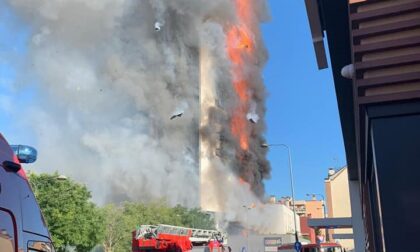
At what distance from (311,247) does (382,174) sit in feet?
78.9

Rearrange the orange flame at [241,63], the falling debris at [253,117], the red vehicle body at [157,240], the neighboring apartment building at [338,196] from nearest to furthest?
the red vehicle body at [157,240] → the falling debris at [253,117] → the orange flame at [241,63] → the neighboring apartment building at [338,196]

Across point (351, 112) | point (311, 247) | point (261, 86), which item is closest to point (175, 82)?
point (261, 86)

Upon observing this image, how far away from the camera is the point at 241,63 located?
64625 millimetres

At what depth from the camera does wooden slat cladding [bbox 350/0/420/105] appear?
15.1 feet

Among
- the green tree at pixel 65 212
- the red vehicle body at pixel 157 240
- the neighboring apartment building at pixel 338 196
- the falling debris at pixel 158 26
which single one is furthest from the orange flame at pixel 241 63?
the red vehicle body at pixel 157 240

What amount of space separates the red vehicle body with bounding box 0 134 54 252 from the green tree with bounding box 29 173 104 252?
28924 millimetres

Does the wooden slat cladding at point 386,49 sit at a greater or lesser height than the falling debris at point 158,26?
lesser

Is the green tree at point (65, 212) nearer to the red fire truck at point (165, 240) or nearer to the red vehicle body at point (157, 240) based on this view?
the red fire truck at point (165, 240)

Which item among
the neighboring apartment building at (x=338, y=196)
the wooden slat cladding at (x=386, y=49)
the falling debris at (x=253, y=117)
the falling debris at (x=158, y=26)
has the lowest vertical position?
the wooden slat cladding at (x=386, y=49)

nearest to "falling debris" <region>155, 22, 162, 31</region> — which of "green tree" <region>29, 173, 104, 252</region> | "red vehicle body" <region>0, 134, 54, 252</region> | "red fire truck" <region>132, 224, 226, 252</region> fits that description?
"green tree" <region>29, 173, 104, 252</region>

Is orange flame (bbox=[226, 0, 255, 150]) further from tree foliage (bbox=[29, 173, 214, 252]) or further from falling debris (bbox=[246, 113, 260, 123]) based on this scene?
tree foliage (bbox=[29, 173, 214, 252])

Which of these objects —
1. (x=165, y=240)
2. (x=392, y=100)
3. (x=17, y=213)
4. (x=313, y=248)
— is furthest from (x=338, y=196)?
(x=17, y=213)

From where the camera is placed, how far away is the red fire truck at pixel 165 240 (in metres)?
Answer: 21.2

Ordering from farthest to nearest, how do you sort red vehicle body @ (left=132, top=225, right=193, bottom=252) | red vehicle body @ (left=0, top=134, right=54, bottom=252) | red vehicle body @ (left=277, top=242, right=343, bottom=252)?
1. red vehicle body @ (left=277, top=242, right=343, bottom=252)
2. red vehicle body @ (left=132, top=225, right=193, bottom=252)
3. red vehicle body @ (left=0, top=134, right=54, bottom=252)
